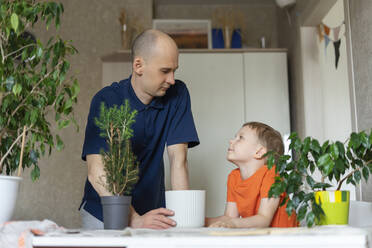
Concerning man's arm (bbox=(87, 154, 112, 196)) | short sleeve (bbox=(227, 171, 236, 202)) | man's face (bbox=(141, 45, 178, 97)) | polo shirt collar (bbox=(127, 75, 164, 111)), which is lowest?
short sleeve (bbox=(227, 171, 236, 202))

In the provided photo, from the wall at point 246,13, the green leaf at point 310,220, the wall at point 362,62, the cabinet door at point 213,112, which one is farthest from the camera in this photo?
the wall at point 246,13

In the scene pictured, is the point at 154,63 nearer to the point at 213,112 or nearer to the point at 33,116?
the point at 33,116

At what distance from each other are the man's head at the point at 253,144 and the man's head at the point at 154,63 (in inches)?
12.7

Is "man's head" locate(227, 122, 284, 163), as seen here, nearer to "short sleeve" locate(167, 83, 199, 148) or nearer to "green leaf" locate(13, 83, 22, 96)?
"short sleeve" locate(167, 83, 199, 148)

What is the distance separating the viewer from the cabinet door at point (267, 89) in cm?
327

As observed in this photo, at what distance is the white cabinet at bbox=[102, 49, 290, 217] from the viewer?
3.22 meters

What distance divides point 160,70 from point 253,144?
0.42 m

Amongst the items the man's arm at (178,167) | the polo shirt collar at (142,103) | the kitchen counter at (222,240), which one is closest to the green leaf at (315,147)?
the kitchen counter at (222,240)

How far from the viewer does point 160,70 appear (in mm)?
1549

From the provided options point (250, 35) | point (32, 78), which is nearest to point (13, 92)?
point (32, 78)

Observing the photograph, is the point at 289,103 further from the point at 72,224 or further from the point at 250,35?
the point at 72,224

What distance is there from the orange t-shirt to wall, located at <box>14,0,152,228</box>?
233 cm

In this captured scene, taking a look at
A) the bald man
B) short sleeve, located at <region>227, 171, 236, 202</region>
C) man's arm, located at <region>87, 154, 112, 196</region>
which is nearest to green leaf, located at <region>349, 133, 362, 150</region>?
short sleeve, located at <region>227, 171, 236, 202</region>

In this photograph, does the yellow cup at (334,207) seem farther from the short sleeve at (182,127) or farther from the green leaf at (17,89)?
the green leaf at (17,89)
